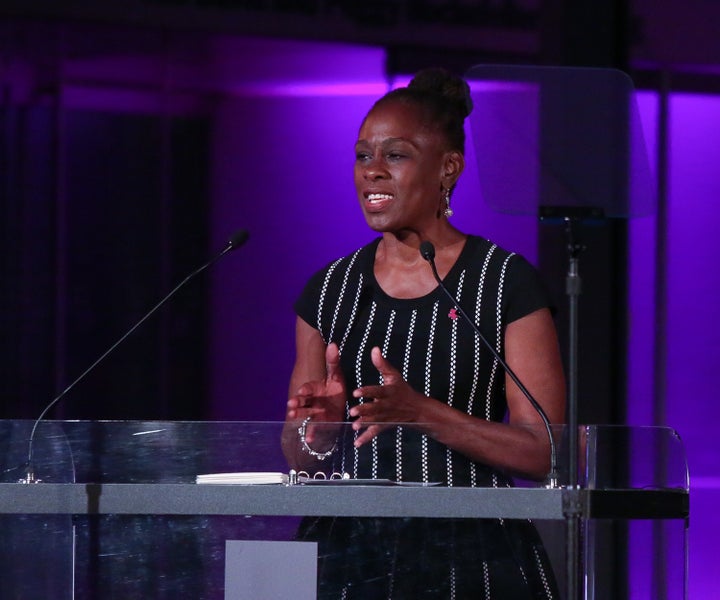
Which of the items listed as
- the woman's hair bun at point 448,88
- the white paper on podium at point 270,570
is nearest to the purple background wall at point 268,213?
the woman's hair bun at point 448,88

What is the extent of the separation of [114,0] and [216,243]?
0.82 meters

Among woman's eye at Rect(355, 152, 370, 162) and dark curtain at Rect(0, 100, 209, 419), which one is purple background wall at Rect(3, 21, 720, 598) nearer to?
dark curtain at Rect(0, 100, 209, 419)

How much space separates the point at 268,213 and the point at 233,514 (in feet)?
7.93

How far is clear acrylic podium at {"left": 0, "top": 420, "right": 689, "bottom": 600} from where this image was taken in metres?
1.58

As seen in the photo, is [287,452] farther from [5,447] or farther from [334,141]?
[334,141]

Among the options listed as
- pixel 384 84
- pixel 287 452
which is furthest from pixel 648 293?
pixel 287 452

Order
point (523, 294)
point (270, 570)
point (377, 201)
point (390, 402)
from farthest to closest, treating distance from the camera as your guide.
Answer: point (377, 201) → point (523, 294) → point (390, 402) → point (270, 570)

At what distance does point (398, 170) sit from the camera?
91.1 inches

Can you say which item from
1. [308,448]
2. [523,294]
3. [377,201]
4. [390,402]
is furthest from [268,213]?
[308,448]

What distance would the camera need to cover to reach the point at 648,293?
3807 millimetres

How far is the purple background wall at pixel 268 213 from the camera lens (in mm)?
3799

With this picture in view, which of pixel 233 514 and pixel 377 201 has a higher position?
pixel 377 201

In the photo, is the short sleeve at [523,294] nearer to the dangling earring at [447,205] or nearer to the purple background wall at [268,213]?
the dangling earring at [447,205]

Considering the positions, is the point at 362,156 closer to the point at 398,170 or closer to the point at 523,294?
the point at 398,170
